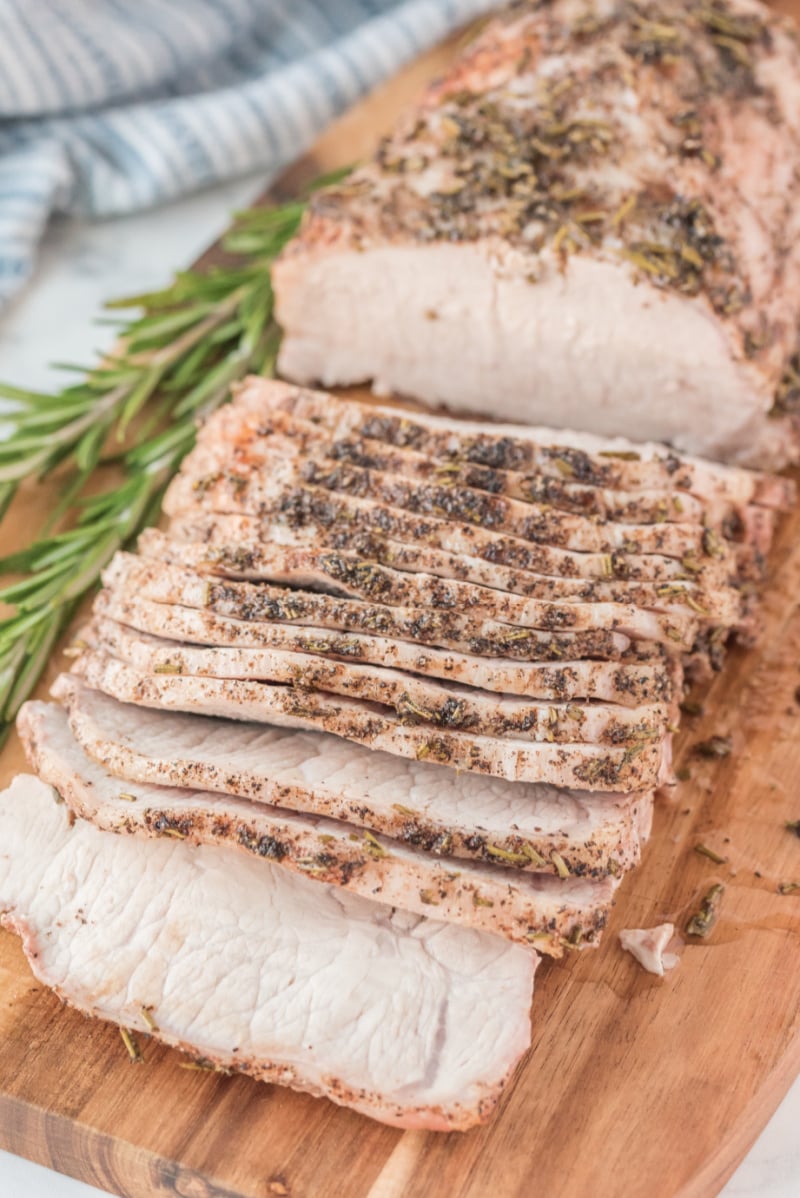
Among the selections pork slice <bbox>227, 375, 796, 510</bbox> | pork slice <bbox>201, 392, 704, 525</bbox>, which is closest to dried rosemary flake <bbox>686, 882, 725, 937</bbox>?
pork slice <bbox>201, 392, 704, 525</bbox>

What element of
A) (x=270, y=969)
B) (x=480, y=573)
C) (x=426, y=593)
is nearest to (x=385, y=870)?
(x=270, y=969)

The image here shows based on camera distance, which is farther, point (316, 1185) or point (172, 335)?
point (172, 335)

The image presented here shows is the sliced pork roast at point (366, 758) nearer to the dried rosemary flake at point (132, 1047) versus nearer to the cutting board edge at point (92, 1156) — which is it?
the dried rosemary flake at point (132, 1047)

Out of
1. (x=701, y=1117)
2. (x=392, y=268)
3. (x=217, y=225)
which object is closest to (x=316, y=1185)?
(x=701, y=1117)

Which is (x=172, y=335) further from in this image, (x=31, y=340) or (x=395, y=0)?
(x=395, y=0)

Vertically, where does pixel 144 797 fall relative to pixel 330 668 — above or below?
below

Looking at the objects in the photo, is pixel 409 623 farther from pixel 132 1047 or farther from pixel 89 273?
pixel 89 273
